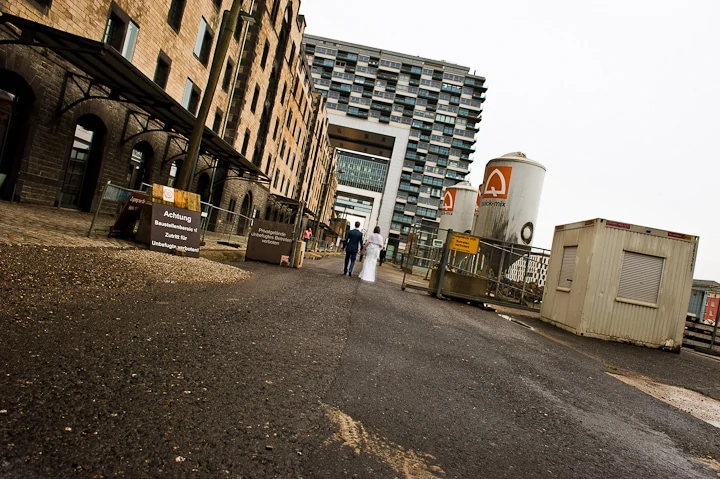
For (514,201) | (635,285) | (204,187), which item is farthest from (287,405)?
(204,187)

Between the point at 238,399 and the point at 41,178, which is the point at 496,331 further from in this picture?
the point at 41,178

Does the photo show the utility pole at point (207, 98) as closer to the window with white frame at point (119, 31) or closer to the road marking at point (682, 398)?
the window with white frame at point (119, 31)

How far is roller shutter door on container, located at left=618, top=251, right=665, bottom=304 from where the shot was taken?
1001cm

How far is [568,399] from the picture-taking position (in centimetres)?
398

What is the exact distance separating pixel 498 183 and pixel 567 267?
554cm

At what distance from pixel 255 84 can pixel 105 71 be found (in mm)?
15691

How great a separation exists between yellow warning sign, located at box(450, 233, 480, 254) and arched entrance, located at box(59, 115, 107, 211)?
38.3 feet

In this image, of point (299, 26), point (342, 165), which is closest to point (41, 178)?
point (299, 26)

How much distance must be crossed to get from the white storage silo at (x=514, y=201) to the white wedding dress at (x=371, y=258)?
4.83m

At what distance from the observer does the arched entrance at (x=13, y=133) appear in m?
10.4

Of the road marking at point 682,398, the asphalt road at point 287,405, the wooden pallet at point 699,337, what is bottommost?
the road marking at point 682,398

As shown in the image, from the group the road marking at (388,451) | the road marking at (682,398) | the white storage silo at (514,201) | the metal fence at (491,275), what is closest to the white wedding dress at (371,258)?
the metal fence at (491,275)

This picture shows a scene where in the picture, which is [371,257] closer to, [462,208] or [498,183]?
[498,183]

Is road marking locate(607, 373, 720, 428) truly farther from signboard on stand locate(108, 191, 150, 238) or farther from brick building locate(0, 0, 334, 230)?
brick building locate(0, 0, 334, 230)
